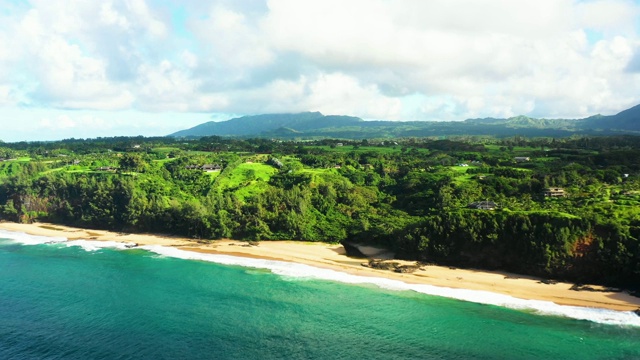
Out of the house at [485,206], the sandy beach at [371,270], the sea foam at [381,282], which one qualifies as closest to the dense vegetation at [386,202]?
the house at [485,206]

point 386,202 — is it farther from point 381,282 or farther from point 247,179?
point 381,282

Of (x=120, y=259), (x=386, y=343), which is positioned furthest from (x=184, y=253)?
(x=386, y=343)

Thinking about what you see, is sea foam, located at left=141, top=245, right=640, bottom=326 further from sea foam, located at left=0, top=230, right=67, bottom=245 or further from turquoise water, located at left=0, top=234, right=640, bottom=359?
sea foam, located at left=0, top=230, right=67, bottom=245

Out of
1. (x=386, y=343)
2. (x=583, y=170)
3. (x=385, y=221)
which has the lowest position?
(x=386, y=343)

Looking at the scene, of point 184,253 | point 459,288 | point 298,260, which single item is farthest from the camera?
point 184,253

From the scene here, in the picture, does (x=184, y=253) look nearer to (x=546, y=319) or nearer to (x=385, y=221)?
(x=385, y=221)

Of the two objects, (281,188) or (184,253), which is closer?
(184,253)

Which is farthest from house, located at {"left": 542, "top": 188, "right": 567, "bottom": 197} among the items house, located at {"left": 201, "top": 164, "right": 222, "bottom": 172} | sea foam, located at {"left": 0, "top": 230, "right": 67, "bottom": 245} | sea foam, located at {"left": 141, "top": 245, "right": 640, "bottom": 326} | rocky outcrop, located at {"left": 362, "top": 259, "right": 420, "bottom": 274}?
sea foam, located at {"left": 0, "top": 230, "right": 67, "bottom": 245}

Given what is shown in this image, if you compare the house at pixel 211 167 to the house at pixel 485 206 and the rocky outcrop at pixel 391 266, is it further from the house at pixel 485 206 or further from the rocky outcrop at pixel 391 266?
the house at pixel 485 206
